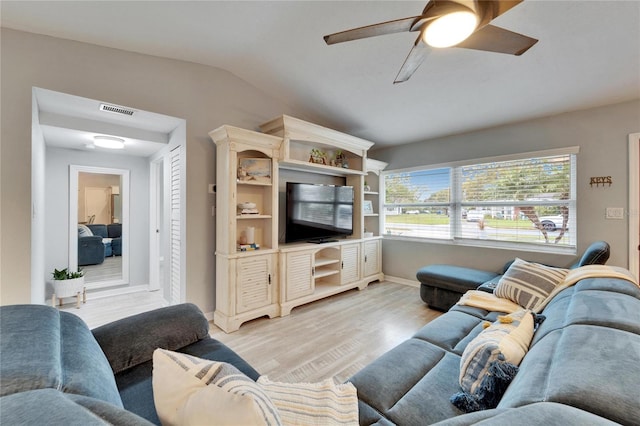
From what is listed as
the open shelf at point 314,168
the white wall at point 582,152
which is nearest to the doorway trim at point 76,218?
the open shelf at point 314,168

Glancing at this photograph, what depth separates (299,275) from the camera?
324 centimetres

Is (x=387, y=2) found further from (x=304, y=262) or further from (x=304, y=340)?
(x=304, y=340)

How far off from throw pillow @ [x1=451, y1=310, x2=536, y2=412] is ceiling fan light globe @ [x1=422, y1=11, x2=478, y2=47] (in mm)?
1495

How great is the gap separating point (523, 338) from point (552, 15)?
2.27 m

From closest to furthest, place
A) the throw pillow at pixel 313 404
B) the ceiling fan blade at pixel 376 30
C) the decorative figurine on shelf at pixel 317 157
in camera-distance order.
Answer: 1. the throw pillow at pixel 313 404
2. the ceiling fan blade at pixel 376 30
3. the decorative figurine on shelf at pixel 317 157

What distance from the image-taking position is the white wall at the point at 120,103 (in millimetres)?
2053

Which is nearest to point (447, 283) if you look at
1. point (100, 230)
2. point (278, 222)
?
point (278, 222)

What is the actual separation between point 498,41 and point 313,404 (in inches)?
79.6

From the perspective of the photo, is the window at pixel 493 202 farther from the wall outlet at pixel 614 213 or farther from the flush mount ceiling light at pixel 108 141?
the flush mount ceiling light at pixel 108 141

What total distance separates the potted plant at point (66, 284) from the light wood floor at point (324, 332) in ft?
0.67

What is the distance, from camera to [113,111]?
2.61 meters

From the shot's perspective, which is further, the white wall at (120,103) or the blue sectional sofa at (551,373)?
the white wall at (120,103)

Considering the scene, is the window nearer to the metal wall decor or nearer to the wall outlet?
the metal wall decor

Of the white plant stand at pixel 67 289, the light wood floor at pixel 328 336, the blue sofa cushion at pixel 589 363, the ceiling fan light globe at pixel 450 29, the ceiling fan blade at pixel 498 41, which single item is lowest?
the light wood floor at pixel 328 336
